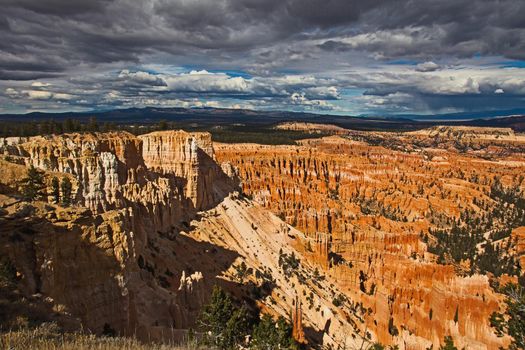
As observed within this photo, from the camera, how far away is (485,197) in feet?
376

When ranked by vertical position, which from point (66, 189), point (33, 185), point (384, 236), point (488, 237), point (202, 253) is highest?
point (33, 185)

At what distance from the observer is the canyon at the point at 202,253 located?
16.7 meters

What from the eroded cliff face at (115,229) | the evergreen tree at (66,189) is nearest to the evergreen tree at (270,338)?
the eroded cliff face at (115,229)

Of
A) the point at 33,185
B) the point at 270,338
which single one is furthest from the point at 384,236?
the point at 33,185

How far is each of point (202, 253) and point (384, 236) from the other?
2729 centimetres

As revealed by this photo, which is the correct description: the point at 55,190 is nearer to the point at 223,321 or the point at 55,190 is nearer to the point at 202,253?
the point at 223,321

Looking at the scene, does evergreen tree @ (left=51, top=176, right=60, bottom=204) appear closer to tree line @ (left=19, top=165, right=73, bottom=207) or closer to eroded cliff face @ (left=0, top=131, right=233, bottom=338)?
tree line @ (left=19, top=165, right=73, bottom=207)

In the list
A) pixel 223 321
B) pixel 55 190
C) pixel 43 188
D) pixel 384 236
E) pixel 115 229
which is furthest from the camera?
pixel 384 236

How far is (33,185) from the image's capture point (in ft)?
63.9

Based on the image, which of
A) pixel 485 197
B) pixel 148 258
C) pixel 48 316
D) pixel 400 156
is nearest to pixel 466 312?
pixel 148 258

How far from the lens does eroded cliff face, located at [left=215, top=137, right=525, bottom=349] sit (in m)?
41.2

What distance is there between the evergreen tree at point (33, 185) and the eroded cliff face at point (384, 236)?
106 ft

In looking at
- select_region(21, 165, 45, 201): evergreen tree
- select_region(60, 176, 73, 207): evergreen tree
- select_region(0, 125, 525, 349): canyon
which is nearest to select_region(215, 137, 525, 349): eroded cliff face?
select_region(0, 125, 525, 349): canyon

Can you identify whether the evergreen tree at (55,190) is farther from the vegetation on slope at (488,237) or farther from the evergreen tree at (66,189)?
the vegetation on slope at (488,237)
